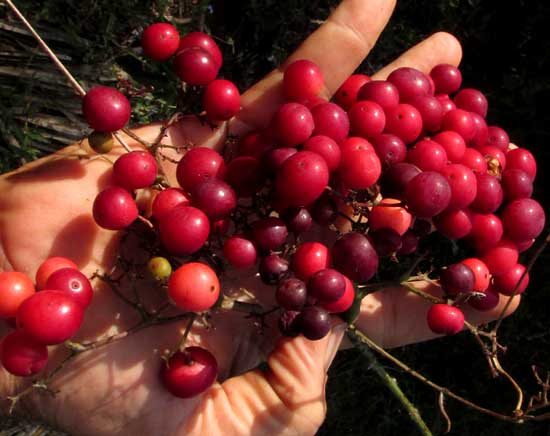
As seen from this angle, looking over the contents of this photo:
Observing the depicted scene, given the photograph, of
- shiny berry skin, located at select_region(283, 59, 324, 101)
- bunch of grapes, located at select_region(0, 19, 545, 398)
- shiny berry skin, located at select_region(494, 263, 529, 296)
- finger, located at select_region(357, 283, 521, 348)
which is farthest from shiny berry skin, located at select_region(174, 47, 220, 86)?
shiny berry skin, located at select_region(494, 263, 529, 296)

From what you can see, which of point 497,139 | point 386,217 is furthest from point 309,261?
point 497,139

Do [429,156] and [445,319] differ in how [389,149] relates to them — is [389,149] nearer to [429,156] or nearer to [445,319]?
[429,156]

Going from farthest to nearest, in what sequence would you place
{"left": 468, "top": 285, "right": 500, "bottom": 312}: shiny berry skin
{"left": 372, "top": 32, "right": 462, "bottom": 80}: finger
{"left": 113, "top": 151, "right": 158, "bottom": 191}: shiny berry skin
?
{"left": 372, "top": 32, "right": 462, "bottom": 80}: finger → {"left": 468, "top": 285, "right": 500, "bottom": 312}: shiny berry skin → {"left": 113, "top": 151, "right": 158, "bottom": 191}: shiny berry skin

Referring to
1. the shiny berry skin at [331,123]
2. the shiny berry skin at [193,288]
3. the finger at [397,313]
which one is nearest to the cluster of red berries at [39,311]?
the shiny berry skin at [193,288]

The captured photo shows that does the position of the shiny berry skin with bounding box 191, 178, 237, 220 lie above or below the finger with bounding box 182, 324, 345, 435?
above

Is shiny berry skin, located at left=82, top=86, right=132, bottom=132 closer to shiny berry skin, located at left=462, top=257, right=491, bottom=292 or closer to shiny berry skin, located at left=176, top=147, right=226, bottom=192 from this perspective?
shiny berry skin, located at left=176, top=147, right=226, bottom=192

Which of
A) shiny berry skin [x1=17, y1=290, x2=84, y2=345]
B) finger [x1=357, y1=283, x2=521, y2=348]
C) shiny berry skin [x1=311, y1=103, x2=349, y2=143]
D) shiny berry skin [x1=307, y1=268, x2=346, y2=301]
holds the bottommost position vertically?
shiny berry skin [x1=17, y1=290, x2=84, y2=345]

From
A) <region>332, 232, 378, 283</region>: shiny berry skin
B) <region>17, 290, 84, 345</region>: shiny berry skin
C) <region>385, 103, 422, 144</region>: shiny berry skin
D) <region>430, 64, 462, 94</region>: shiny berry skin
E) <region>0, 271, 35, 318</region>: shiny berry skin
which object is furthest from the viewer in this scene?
<region>430, 64, 462, 94</region>: shiny berry skin
